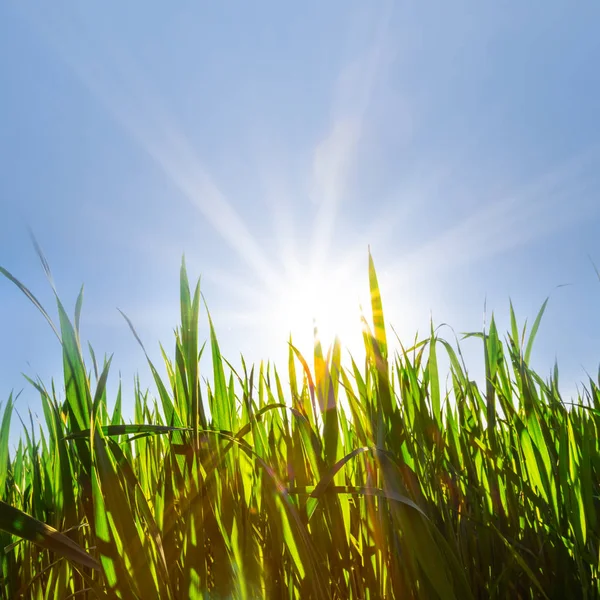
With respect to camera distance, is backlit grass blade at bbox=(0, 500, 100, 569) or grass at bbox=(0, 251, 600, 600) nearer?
backlit grass blade at bbox=(0, 500, 100, 569)

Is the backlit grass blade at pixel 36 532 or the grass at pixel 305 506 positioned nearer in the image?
the backlit grass blade at pixel 36 532

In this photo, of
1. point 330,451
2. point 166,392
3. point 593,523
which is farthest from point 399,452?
point 166,392

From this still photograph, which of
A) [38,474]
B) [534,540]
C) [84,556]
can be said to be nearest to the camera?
[84,556]

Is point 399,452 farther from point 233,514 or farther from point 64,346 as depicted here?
point 64,346

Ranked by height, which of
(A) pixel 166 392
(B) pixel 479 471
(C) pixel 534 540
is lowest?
(C) pixel 534 540

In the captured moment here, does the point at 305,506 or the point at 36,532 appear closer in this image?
the point at 36,532

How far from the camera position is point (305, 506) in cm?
74

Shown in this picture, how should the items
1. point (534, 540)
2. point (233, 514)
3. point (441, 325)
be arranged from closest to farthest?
point (233, 514) → point (534, 540) → point (441, 325)

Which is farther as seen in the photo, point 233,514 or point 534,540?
point 534,540

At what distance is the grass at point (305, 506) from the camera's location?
0.61m

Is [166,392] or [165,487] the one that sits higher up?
[166,392]

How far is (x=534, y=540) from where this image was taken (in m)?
0.82

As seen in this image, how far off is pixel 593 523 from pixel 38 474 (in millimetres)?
949

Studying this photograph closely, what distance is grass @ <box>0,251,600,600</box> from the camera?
2.01 feet
